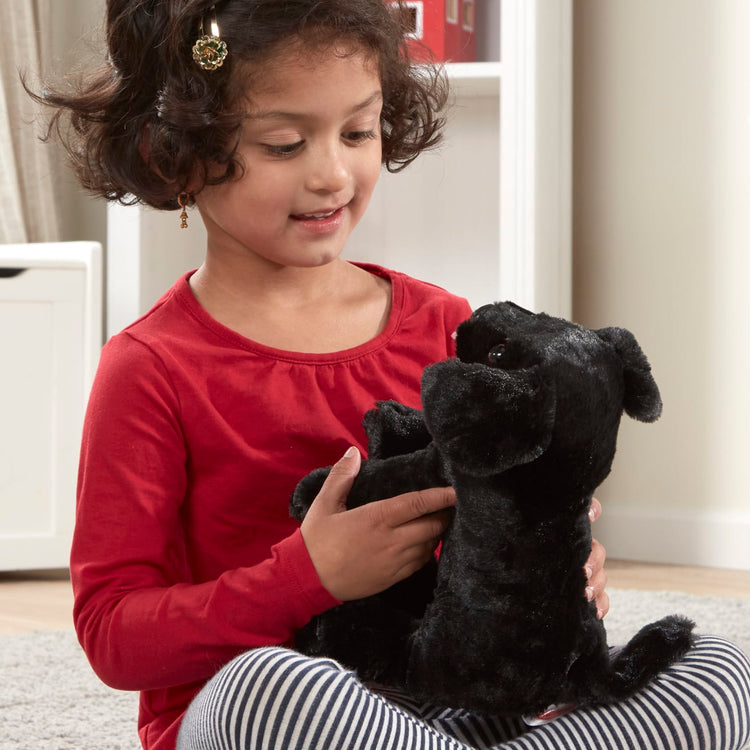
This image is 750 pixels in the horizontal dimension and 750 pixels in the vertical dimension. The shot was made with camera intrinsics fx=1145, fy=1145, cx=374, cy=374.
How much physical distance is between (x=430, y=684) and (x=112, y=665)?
0.75 ft

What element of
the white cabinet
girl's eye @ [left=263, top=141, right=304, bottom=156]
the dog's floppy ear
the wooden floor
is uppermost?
girl's eye @ [left=263, top=141, right=304, bottom=156]

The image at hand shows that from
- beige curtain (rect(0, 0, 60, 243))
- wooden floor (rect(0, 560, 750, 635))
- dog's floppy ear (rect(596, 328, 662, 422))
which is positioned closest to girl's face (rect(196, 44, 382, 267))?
dog's floppy ear (rect(596, 328, 662, 422))

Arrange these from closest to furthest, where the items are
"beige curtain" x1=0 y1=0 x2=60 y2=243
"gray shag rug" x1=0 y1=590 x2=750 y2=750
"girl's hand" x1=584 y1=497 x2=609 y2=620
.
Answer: "girl's hand" x1=584 y1=497 x2=609 y2=620 → "gray shag rug" x1=0 y1=590 x2=750 y2=750 → "beige curtain" x1=0 y1=0 x2=60 y2=243

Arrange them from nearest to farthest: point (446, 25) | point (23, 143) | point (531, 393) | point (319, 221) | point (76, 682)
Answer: point (531, 393)
point (319, 221)
point (76, 682)
point (446, 25)
point (23, 143)

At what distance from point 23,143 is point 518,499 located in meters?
1.96

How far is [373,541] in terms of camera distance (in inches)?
29.3

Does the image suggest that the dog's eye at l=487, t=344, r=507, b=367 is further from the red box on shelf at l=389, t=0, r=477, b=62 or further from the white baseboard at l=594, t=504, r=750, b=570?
the white baseboard at l=594, t=504, r=750, b=570

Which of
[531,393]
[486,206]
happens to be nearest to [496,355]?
[531,393]

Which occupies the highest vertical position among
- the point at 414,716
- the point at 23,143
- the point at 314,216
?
the point at 23,143

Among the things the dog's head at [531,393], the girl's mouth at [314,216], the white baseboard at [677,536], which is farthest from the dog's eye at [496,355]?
the white baseboard at [677,536]

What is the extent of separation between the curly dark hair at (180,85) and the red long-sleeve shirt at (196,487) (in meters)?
0.11

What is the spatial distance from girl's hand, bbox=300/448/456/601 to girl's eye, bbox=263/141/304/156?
10.5 inches

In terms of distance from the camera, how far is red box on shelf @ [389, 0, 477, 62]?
6.04 ft

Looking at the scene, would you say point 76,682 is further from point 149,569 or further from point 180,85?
point 180,85
